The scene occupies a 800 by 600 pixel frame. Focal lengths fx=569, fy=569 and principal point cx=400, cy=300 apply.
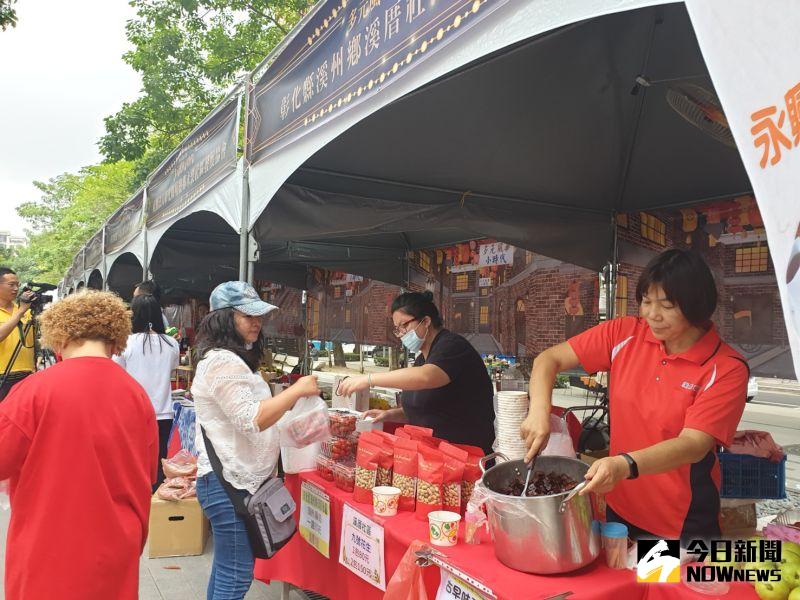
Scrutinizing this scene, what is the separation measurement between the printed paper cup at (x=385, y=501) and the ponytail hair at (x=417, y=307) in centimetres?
114

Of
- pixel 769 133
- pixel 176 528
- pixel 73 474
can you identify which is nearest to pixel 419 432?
pixel 73 474

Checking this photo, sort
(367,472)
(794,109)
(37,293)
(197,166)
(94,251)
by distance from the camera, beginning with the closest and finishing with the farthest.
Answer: (794,109), (367,472), (37,293), (197,166), (94,251)

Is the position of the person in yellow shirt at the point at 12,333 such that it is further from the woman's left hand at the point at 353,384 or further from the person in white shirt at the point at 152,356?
the woman's left hand at the point at 353,384

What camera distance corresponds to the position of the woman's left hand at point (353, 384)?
2.62 m

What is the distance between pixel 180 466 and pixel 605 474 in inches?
150

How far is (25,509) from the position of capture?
1.85 m

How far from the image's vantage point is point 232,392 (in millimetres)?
2275

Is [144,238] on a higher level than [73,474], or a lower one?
higher

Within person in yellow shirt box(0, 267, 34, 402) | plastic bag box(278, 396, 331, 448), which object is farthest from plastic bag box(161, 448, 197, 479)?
plastic bag box(278, 396, 331, 448)

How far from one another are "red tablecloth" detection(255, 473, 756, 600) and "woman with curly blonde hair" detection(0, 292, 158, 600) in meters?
0.87

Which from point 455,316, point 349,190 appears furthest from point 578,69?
point 455,316

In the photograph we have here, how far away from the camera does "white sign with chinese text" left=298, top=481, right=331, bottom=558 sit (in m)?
2.63

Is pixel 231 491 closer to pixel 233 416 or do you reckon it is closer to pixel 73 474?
pixel 233 416

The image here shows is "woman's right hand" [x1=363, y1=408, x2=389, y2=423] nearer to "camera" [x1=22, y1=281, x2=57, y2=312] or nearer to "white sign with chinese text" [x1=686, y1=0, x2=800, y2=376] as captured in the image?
"white sign with chinese text" [x1=686, y1=0, x2=800, y2=376]
